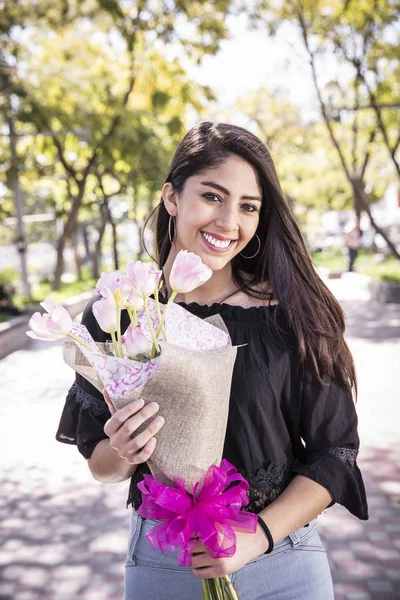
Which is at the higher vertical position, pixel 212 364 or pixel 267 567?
pixel 212 364

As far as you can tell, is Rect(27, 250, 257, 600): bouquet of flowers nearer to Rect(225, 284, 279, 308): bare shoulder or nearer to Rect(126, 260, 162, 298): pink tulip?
Rect(126, 260, 162, 298): pink tulip

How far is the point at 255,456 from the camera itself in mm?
1714

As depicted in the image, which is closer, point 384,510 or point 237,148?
point 237,148

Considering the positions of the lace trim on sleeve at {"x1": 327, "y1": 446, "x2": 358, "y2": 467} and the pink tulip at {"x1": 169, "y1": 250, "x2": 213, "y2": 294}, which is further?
the lace trim on sleeve at {"x1": 327, "y1": 446, "x2": 358, "y2": 467}

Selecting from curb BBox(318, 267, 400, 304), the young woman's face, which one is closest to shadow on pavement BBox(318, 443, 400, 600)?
the young woman's face

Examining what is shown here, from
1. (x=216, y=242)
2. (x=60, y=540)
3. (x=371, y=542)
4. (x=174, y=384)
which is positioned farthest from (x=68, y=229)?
(x=174, y=384)

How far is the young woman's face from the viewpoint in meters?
1.81

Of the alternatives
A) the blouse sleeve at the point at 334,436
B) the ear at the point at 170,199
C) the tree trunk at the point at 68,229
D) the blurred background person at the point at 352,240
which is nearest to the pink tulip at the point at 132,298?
the blouse sleeve at the point at 334,436

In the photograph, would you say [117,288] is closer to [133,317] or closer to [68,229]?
[133,317]

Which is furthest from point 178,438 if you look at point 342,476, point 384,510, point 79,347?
point 384,510

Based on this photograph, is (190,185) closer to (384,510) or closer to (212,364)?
(212,364)

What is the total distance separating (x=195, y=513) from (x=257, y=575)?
0.43 m

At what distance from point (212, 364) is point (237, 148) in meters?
0.76

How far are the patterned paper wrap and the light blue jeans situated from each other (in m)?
0.42
